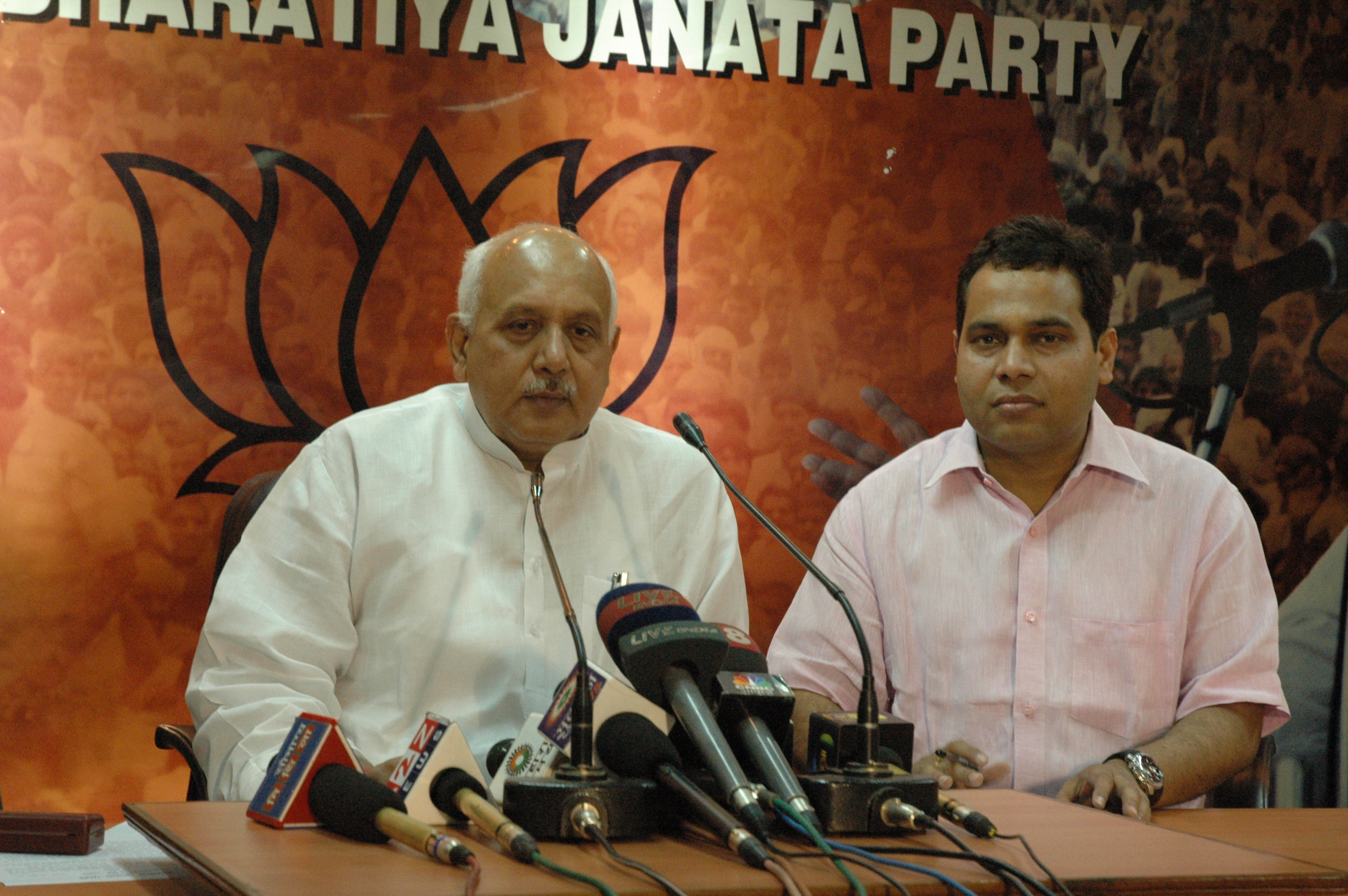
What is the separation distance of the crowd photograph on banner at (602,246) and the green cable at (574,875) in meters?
2.12

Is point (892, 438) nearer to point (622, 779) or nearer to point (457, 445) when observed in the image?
point (457, 445)

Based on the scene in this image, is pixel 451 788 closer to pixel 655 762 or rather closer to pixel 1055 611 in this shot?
pixel 655 762

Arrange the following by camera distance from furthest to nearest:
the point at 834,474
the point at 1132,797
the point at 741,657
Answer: the point at 834,474, the point at 1132,797, the point at 741,657

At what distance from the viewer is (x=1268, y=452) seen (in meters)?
3.56

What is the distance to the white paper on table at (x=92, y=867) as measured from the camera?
124 centimetres

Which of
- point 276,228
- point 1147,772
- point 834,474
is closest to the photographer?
point 1147,772

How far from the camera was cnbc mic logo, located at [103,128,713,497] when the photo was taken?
9.79 feet

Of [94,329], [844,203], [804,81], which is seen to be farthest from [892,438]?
[94,329]

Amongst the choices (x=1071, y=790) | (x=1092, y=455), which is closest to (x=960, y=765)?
(x=1071, y=790)

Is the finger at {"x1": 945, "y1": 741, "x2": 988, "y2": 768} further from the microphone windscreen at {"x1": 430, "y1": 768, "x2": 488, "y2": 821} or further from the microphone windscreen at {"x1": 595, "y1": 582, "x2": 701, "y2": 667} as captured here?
the microphone windscreen at {"x1": 430, "y1": 768, "x2": 488, "y2": 821}

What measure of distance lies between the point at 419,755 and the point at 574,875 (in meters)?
0.30

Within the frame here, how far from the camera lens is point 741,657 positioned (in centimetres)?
136

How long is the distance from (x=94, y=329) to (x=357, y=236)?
652 mm

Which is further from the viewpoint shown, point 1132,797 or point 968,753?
point 968,753
